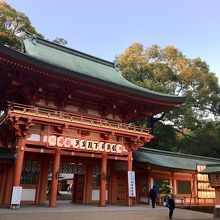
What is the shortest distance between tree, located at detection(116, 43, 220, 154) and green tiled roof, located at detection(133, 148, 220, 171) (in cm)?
884

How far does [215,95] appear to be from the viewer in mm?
40000

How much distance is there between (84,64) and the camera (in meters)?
24.3

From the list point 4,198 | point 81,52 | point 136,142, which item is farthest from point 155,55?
point 4,198

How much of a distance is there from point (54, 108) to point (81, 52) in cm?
920

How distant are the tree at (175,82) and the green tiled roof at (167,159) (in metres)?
8.84

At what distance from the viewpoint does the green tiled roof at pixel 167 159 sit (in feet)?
74.0

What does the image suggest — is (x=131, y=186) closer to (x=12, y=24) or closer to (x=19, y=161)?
(x=19, y=161)

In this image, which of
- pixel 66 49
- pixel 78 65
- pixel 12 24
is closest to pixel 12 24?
pixel 12 24

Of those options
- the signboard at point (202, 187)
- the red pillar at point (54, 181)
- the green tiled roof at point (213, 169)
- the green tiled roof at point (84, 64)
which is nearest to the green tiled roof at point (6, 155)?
the red pillar at point (54, 181)

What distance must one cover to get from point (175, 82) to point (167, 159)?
58.5ft

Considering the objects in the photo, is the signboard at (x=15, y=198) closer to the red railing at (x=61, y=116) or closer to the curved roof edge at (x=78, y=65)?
the red railing at (x=61, y=116)

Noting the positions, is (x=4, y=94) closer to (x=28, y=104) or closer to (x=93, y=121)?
(x=28, y=104)

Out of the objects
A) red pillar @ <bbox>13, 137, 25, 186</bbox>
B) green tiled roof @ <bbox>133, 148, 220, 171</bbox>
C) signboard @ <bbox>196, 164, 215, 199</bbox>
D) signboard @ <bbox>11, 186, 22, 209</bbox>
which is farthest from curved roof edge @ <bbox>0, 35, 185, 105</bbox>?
signboard @ <bbox>196, 164, 215, 199</bbox>

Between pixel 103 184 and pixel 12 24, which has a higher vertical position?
pixel 12 24
